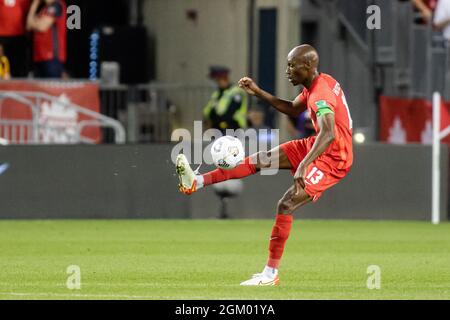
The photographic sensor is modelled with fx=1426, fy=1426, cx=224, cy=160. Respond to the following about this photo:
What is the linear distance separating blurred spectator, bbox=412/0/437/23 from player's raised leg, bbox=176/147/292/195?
1151 cm

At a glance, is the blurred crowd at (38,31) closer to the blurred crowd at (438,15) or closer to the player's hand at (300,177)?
the blurred crowd at (438,15)

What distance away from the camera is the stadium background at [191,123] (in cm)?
2003

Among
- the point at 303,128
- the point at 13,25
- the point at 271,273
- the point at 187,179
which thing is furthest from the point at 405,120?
the point at 271,273

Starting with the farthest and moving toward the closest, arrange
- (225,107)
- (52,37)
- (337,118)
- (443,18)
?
1. (52,37)
2. (443,18)
3. (225,107)
4. (337,118)

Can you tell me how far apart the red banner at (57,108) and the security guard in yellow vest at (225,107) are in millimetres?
1839

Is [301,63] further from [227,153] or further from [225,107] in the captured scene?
[225,107]

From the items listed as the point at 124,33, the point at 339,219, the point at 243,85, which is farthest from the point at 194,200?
the point at 243,85

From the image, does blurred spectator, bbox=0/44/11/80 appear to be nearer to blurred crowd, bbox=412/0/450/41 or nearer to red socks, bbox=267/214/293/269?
blurred crowd, bbox=412/0/450/41

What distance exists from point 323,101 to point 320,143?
399 millimetres

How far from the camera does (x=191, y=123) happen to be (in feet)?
78.5

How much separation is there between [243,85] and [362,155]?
358 inches

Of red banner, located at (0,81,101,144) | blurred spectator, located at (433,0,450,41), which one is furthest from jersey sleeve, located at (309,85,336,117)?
blurred spectator, located at (433,0,450,41)

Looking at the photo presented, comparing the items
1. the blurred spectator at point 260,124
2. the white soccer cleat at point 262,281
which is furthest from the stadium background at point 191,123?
the white soccer cleat at point 262,281

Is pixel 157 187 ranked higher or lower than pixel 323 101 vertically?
lower
